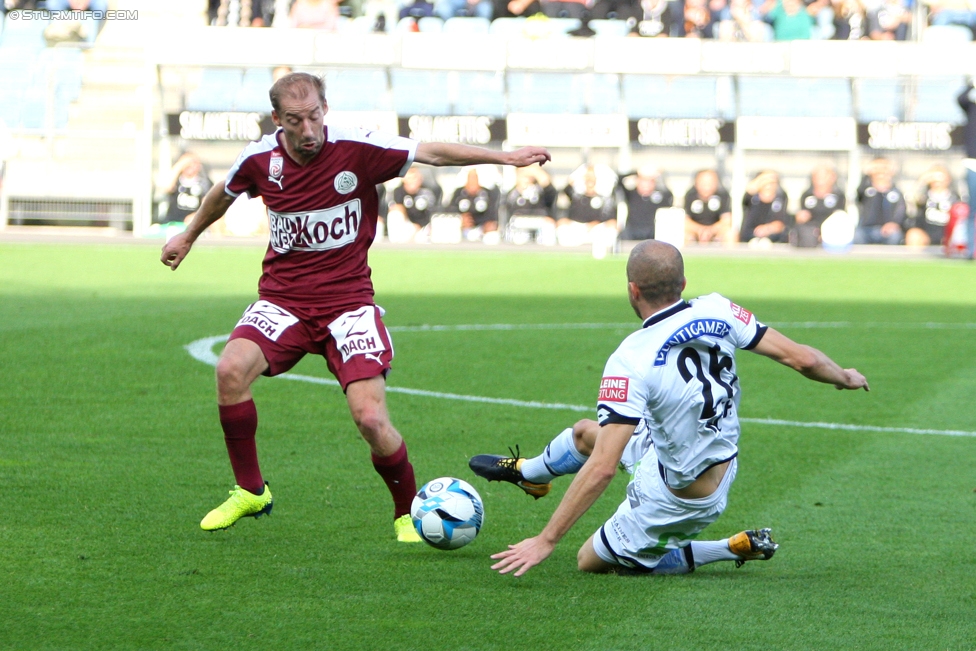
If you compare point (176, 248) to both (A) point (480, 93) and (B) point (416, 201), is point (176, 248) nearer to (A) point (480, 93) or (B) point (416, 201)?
(B) point (416, 201)

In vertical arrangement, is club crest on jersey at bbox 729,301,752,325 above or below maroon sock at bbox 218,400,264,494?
above

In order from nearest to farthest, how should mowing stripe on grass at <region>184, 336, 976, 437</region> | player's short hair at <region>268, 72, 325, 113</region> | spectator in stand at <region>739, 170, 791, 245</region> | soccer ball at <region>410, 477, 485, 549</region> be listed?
soccer ball at <region>410, 477, 485, 549</region>, player's short hair at <region>268, 72, 325, 113</region>, mowing stripe on grass at <region>184, 336, 976, 437</region>, spectator in stand at <region>739, 170, 791, 245</region>

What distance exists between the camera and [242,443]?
5238mm

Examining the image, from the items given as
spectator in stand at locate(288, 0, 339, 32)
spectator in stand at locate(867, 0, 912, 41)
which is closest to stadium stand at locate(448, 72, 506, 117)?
spectator in stand at locate(288, 0, 339, 32)

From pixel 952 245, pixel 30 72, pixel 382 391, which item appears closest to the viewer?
pixel 382 391

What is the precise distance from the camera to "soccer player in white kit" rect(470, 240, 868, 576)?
4262 millimetres

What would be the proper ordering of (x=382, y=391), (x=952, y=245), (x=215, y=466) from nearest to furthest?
(x=382, y=391)
(x=215, y=466)
(x=952, y=245)

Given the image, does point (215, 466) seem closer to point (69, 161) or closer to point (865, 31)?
point (69, 161)

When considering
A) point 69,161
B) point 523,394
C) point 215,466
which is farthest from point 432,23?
point 215,466

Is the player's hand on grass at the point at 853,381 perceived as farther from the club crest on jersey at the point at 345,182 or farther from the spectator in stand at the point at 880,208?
the spectator in stand at the point at 880,208

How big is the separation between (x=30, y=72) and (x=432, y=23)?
27.5ft

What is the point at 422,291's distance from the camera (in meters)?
15.6

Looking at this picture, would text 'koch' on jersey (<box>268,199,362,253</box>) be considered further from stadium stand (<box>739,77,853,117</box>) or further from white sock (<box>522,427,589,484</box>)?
stadium stand (<box>739,77,853,117</box>)

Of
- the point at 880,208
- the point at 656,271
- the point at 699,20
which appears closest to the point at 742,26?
the point at 699,20
